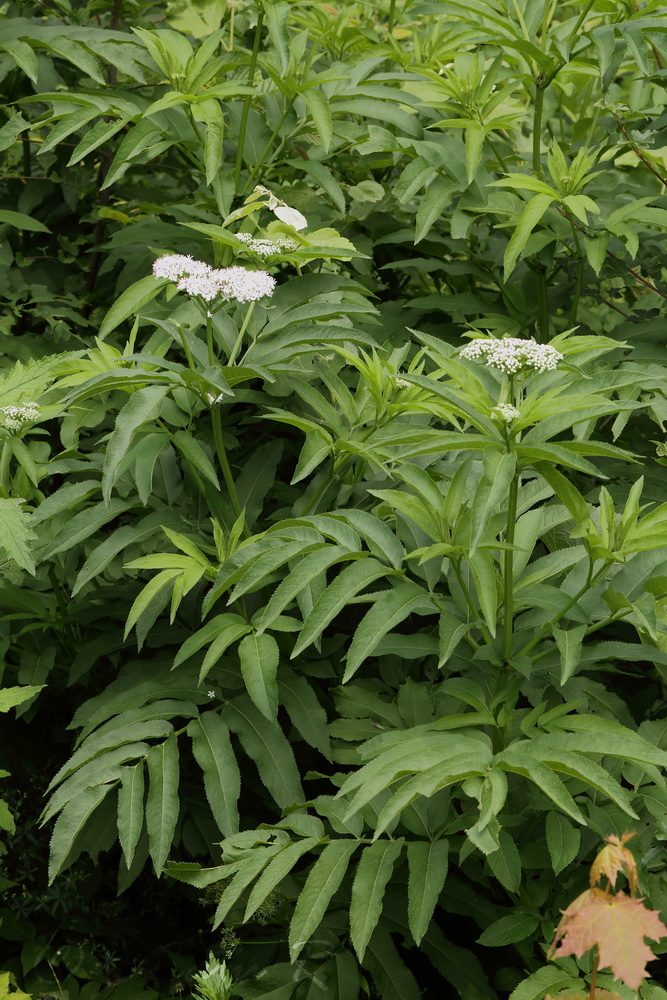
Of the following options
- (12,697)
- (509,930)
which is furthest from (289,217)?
(509,930)

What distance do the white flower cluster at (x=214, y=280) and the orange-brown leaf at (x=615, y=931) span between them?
1.16 meters

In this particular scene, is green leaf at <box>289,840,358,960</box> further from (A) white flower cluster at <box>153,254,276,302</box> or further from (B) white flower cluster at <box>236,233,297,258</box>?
(B) white flower cluster at <box>236,233,297,258</box>

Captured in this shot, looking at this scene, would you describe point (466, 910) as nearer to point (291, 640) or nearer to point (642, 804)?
point (642, 804)

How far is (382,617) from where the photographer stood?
1600 mm

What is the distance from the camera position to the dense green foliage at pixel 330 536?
1.62 meters

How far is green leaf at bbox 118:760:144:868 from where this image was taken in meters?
1.67

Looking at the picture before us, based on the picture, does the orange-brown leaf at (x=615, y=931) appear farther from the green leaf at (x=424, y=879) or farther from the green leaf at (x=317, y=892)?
the green leaf at (x=317, y=892)

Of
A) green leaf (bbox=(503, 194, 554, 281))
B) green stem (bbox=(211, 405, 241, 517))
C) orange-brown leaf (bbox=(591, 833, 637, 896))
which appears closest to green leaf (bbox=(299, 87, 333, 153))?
green leaf (bbox=(503, 194, 554, 281))

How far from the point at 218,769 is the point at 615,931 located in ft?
2.69

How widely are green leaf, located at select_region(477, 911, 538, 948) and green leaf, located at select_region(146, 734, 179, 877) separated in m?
0.58

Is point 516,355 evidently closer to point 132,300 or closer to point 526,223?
point 526,223

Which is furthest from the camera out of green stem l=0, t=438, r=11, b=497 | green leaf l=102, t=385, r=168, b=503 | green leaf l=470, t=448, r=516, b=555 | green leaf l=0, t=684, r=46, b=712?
green stem l=0, t=438, r=11, b=497

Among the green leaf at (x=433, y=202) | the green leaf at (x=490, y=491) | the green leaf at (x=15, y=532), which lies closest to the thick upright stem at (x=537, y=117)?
the green leaf at (x=433, y=202)

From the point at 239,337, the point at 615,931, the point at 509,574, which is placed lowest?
the point at 615,931
